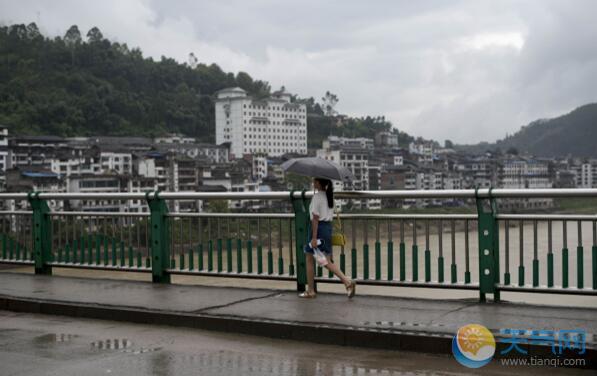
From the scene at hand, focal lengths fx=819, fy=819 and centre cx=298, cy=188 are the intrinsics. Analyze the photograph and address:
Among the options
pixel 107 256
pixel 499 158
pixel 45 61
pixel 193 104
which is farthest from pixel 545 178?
pixel 107 256

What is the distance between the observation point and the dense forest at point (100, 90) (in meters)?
128

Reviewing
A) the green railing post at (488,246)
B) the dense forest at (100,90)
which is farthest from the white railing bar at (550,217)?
the dense forest at (100,90)

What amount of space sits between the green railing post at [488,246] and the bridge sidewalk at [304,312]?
23 centimetres

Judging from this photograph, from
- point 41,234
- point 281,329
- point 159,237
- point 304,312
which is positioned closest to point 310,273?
point 304,312

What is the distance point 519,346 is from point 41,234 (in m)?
7.92

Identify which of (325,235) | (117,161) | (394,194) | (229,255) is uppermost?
(117,161)

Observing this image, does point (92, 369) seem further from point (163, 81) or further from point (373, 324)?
point (163, 81)

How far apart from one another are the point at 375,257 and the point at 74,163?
9620 cm

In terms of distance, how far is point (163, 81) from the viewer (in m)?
Result: 166

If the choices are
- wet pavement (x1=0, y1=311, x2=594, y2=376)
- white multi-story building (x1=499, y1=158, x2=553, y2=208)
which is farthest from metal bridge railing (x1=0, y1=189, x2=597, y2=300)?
white multi-story building (x1=499, y1=158, x2=553, y2=208)

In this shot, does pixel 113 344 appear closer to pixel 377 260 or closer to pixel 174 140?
pixel 377 260

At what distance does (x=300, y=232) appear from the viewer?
374 inches

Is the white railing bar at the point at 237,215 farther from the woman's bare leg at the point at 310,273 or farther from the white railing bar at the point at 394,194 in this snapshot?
the woman's bare leg at the point at 310,273

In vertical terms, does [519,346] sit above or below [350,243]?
below
